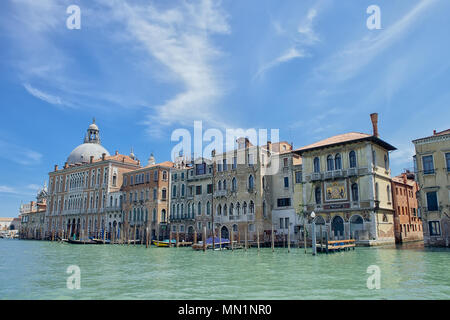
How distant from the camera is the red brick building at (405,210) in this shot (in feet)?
106

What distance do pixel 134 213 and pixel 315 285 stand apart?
4033 cm

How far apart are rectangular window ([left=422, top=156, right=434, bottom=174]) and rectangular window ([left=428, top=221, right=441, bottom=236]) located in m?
3.50

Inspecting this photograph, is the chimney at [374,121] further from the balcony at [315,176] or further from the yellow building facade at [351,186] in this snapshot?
the balcony at [315,176]

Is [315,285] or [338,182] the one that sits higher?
[338,182]

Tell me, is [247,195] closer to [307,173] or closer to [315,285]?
[307,173]

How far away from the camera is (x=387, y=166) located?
105 ft

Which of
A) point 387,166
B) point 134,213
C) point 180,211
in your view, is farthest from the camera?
point 134,213

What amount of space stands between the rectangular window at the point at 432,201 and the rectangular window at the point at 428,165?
1.50 metres

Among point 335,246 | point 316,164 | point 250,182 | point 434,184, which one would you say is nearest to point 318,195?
point 316,164

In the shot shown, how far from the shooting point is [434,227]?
25.7 metres

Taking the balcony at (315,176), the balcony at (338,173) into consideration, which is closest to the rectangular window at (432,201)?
the balcony at (338,173)

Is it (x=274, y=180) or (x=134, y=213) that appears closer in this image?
(x=274, y=180)
